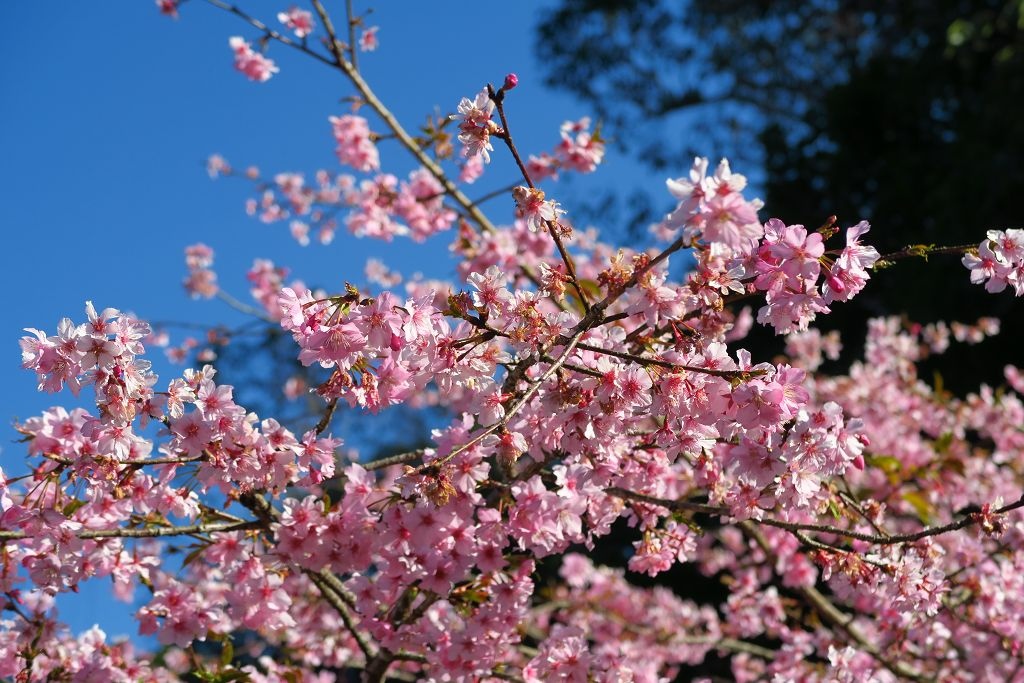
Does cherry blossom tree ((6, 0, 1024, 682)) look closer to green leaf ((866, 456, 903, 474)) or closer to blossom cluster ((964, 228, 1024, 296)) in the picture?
blossom cluster ((964, 228, 1024, 296))

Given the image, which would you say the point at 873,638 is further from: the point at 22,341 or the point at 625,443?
the point at 22,341

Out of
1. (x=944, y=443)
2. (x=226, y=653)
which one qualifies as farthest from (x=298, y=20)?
(x=944, y=443)

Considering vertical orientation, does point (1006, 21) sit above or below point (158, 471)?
above

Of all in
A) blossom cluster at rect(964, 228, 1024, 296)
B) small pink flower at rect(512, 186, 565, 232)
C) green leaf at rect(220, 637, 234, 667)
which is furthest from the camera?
green leaf at rect(220, 637, 234, 667)

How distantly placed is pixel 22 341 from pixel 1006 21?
11.6 metres

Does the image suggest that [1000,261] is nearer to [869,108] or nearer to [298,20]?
[298,20]

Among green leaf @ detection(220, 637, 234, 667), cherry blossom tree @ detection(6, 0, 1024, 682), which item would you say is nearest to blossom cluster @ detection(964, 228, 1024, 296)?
cherry blossom tree @ detection(6, 0, 1024, 682)

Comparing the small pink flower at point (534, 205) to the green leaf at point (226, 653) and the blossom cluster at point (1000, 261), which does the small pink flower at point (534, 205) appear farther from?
the green leaf at point (226, 653)

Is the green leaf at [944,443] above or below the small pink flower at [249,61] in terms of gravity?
below

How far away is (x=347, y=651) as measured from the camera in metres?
3.89

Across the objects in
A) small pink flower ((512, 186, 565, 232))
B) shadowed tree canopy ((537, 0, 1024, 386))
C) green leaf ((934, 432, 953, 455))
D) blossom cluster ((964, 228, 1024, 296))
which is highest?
shadowed tree canopy ((537, 0, 1024, 386))

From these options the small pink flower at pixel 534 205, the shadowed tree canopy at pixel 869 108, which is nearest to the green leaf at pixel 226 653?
the small pink flower at pixel 534 205

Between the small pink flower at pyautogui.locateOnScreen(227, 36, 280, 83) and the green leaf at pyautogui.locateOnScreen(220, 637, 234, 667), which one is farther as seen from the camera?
the small pink flower at pyautogui.locateOnScreen(227, 36, 280, 83)

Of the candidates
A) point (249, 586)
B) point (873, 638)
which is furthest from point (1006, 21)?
point (249, 586)
